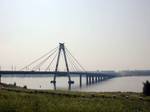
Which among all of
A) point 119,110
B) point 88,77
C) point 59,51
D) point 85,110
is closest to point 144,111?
point 119,110

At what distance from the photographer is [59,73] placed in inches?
5118

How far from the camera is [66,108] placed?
20.6 metres

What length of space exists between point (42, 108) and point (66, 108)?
5.93 feet

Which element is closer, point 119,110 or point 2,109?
point 2,109

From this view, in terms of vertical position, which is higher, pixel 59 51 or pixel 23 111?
pixel 59 51

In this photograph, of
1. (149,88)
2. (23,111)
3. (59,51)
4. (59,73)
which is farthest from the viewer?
(59,73)

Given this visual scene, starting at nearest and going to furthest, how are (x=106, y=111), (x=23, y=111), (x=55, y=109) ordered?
(x=23, y=111) < (x=55, y=109) < (x=106, y=111)

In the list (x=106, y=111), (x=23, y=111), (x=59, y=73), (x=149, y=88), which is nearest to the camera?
(x=23, y=111)

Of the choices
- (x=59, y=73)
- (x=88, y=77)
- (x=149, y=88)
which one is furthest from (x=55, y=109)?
(x=88, y=77)

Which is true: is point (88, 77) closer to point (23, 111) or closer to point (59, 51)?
point (59, 51)

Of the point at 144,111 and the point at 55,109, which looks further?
the point at 144,111

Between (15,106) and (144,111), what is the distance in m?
9.93

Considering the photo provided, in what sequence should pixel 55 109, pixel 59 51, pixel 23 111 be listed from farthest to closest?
pixel 59 51
pixel 55 109
pixel 23 111

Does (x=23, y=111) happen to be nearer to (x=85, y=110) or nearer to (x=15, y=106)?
(x=15, y=106)
